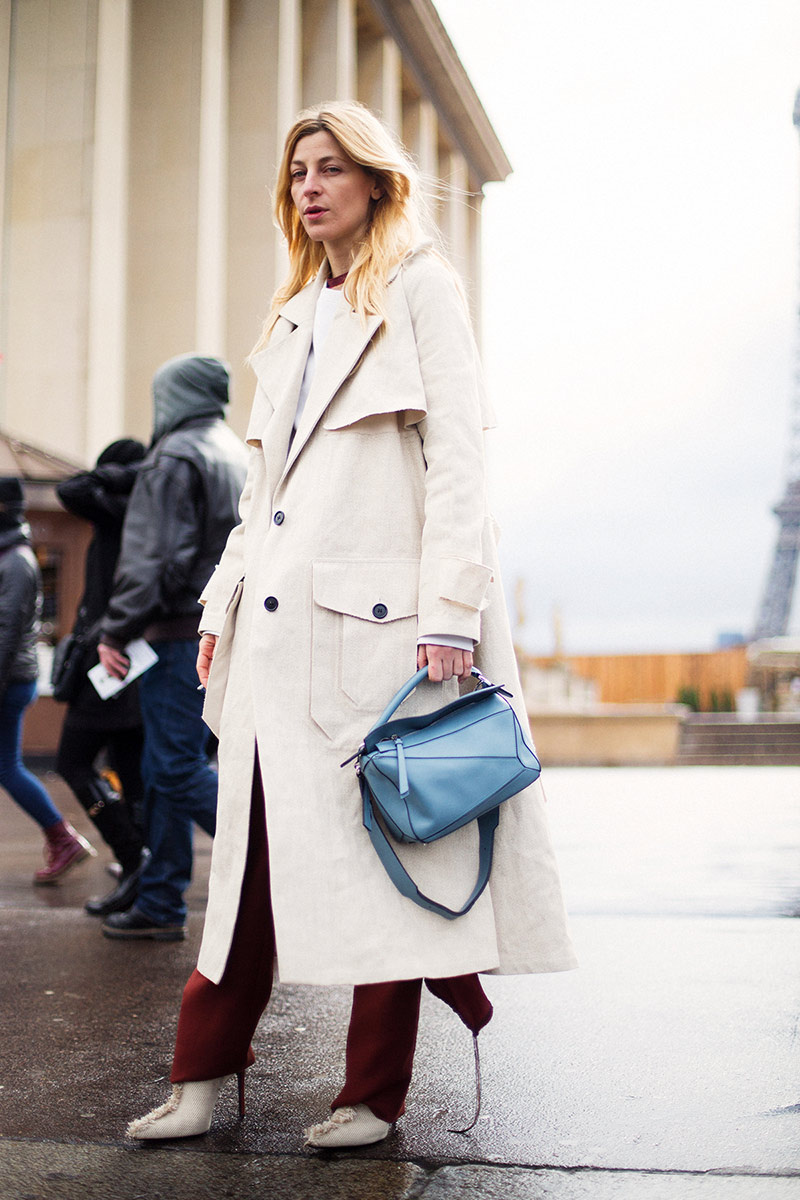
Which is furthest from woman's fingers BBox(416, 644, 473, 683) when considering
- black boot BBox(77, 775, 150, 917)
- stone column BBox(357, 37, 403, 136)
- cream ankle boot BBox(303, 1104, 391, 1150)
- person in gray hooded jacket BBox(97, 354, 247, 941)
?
stone column BBox(357, 37, 403, 136)

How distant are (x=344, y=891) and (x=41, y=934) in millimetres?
2730

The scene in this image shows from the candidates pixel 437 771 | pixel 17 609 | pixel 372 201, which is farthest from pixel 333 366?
pixel 17 609

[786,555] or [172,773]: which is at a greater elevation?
[786,555]

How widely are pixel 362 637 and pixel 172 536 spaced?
88.5 inches

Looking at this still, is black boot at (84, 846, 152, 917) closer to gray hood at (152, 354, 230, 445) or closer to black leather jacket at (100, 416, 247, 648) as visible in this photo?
black leather jacket at (100, 416, 247, 648)

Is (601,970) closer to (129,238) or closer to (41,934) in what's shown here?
(41,934)

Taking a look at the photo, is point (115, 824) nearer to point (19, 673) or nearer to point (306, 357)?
point (19, 673)

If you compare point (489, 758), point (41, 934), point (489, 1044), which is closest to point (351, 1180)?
point (489, 758)

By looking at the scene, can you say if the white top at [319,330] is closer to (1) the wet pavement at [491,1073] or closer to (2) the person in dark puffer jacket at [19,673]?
(1) the wet pavement at [491,1073]

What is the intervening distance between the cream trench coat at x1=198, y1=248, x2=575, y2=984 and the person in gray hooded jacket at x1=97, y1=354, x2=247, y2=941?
182cm

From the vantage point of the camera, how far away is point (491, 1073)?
291 centimetres

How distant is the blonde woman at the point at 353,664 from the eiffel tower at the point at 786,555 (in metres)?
47.4

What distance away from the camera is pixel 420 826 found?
2135 mm

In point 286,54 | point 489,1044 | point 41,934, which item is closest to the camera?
point 489,1044
